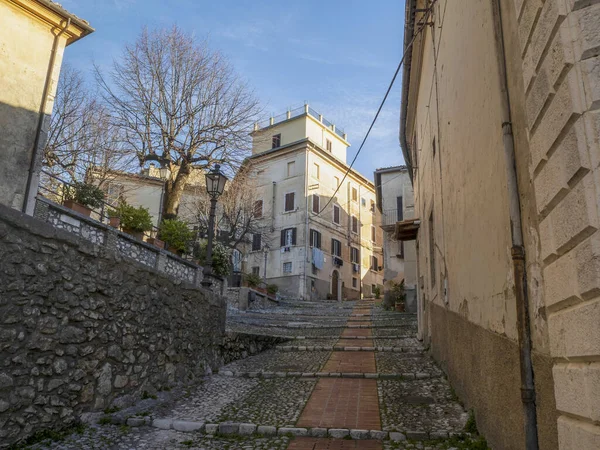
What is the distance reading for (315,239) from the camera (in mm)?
33000

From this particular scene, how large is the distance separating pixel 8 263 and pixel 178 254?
467 inches

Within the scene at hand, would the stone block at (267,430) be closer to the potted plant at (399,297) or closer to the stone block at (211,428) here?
the stone block at (211,428)

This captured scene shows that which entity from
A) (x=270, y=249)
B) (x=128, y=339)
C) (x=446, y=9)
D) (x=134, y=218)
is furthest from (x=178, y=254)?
(x=270, y=249)

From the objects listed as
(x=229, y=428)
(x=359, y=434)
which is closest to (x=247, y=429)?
(x=229, y=428)

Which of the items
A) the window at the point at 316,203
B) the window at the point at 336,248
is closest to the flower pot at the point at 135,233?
the window at the point at 316,203

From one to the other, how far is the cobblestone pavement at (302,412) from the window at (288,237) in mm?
24582

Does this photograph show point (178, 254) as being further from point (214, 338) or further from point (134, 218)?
point (214, 338)

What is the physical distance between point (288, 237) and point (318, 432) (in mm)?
28705

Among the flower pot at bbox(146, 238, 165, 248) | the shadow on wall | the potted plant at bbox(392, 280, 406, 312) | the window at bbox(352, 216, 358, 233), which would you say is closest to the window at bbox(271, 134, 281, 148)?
the window at bbox(352, 216, 358, 233)

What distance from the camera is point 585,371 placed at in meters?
1.78

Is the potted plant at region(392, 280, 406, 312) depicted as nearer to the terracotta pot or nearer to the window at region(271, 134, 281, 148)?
the terracotta pot

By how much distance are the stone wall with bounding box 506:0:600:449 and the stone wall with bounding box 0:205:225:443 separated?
370cm

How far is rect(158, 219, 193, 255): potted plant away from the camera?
588 inches

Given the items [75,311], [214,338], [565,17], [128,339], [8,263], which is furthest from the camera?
[214,338]
